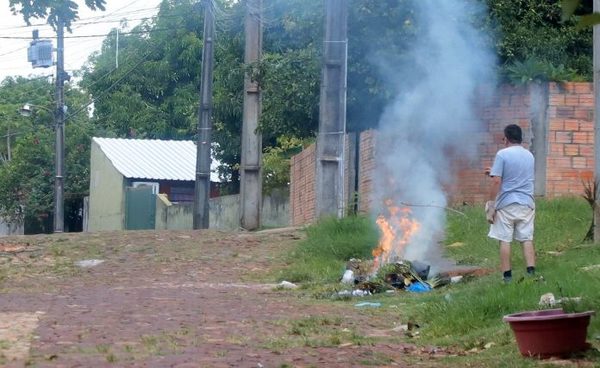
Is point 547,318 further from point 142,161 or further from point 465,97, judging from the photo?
point 142,161

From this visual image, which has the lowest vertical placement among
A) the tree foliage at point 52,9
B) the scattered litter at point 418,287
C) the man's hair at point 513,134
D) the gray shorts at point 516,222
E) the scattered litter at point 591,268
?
the scattered litter at point 418,287

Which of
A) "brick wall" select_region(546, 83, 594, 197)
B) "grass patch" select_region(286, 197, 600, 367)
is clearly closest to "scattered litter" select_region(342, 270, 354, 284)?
"grass patch" select_region(286, 197, 600, 367)

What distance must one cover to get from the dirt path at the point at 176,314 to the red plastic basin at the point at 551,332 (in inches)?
26.9

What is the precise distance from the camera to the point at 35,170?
48156 mm

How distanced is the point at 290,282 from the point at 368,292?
2.23 metres

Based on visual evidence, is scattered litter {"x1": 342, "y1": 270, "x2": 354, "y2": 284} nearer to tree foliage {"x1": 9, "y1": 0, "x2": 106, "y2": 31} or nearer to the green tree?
tree foliage {"x1": 9, "y1": 0, "x2": 106, "y2": 31}

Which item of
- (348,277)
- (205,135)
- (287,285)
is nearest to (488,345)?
(348,277)

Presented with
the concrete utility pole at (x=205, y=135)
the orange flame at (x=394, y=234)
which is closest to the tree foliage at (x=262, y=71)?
the concrete utility pole at (x=205, y=135)

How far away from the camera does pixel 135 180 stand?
40.2 m

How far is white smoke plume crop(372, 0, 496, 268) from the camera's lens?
1744cm

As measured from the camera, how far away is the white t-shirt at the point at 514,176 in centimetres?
1070

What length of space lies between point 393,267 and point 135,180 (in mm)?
28316

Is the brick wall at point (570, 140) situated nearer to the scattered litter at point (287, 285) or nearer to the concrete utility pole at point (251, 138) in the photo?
the scattered litter at point (287, 285)

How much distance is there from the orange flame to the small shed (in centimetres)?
2350
